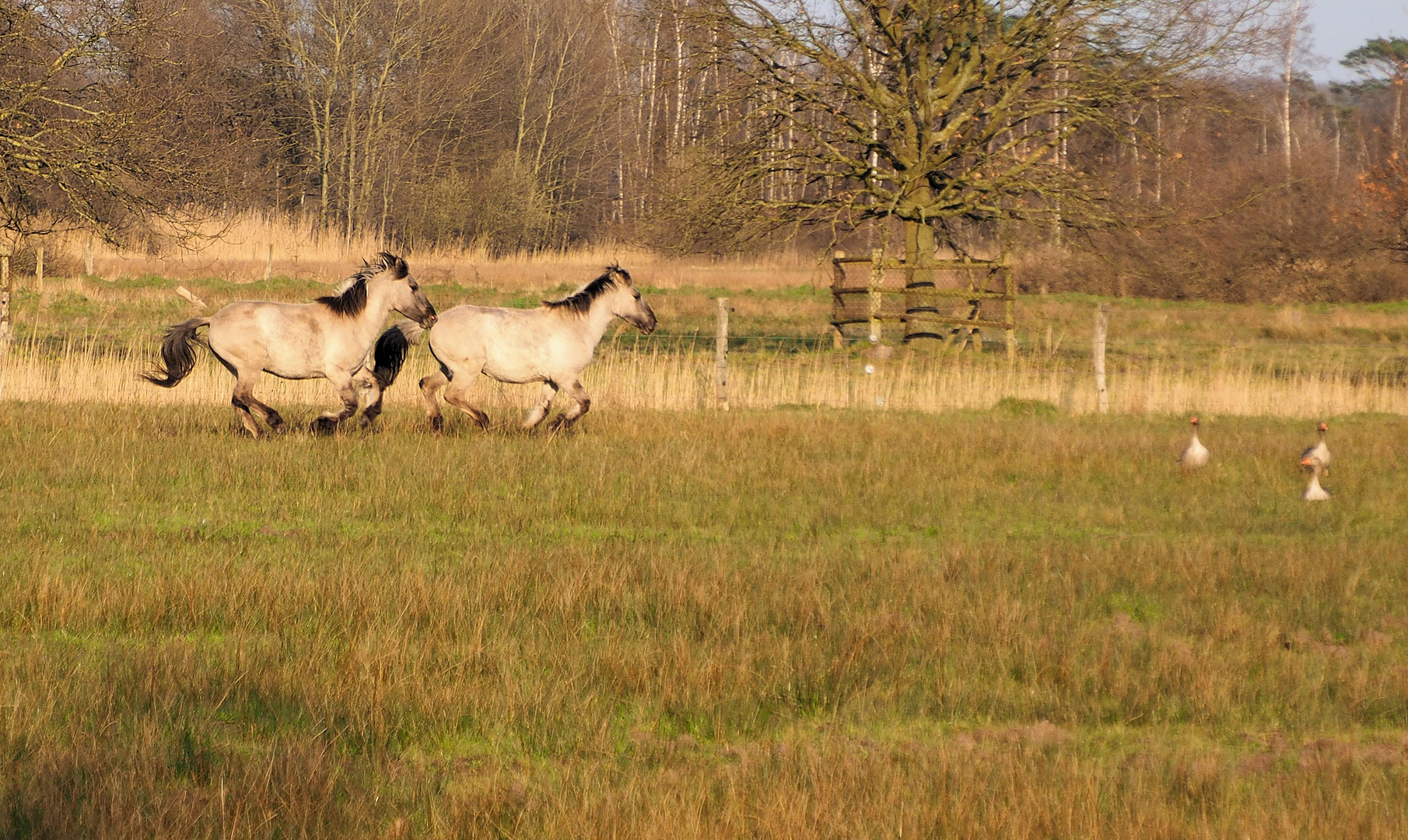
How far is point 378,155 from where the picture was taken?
5047 cm

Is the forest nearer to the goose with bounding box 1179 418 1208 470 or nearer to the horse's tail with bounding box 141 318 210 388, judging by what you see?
the horse's tail with bounding box 141 318 210 388

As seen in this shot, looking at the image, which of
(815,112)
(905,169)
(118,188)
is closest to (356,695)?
(118,188)

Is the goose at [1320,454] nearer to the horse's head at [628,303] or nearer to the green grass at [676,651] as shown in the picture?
the green grass at [676,651]

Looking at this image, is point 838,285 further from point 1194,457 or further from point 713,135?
point 1194,457

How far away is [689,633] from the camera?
6.18m

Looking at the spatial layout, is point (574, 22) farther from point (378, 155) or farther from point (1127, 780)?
point (1127, 780)

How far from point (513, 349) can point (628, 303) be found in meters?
1.49

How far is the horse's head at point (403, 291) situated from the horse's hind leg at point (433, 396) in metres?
0.58

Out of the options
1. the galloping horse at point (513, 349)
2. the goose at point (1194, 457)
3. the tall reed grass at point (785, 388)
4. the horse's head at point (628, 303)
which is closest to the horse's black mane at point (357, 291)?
the galloping horse at point (513, 349)

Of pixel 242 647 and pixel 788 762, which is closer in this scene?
pixel 788 762

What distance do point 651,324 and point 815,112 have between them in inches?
536

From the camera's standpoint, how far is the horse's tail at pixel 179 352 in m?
12.5

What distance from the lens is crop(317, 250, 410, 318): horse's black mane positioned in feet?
41.4

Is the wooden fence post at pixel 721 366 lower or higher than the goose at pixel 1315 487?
higher
